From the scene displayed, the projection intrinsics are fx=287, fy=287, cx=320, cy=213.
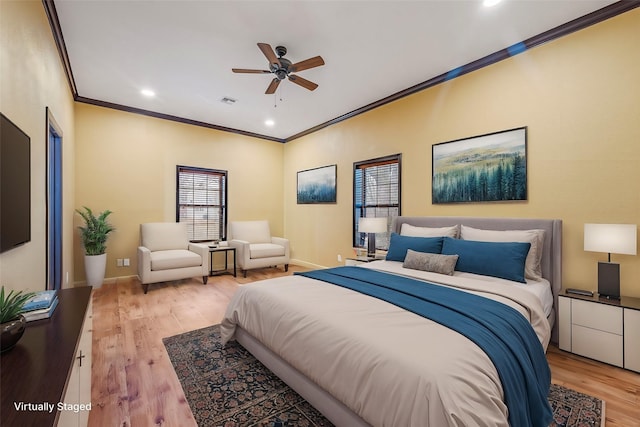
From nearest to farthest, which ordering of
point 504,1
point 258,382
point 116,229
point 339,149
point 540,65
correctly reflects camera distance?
point 258,382 < point 504,1 < point 540,65 < point 116,229 < point 339,149

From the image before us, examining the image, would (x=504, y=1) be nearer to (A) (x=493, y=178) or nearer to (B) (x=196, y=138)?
(A) (x=493, y=178)

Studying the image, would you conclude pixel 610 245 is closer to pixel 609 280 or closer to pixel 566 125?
pixel 609 280

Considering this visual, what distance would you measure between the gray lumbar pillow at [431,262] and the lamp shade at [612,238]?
41.3 inches

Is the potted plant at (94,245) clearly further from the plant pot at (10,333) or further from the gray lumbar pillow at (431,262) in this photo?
the gray lumbar pillow at (431,262)

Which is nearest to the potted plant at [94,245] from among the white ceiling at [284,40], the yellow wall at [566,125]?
the white ceiling at [284,40]

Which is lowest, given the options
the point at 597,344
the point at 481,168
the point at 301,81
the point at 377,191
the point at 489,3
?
the point at 597,344

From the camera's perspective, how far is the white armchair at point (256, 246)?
521 cm

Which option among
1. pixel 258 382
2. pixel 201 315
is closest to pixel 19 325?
pixel 258 382

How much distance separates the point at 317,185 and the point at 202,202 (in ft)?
7.57

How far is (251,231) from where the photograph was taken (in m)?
5.92

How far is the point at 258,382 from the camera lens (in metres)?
2.09

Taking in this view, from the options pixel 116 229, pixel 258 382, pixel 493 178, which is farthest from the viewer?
pixel 116 229

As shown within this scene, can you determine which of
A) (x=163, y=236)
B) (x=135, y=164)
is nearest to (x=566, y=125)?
(x=163, y=236)

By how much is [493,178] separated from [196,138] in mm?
5033
